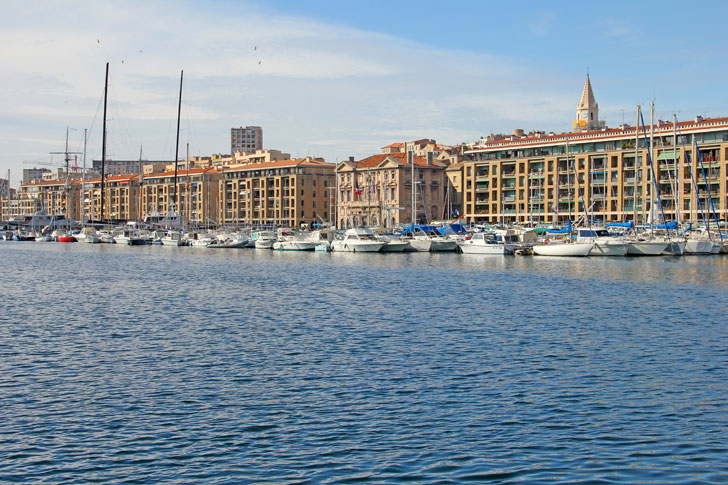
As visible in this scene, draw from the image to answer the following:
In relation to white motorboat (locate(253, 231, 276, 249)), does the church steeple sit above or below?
above

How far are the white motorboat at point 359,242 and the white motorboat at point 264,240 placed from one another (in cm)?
1569

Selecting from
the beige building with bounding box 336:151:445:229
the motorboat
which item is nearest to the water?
the motorboat

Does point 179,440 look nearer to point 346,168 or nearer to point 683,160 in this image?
Answer: point 683,160

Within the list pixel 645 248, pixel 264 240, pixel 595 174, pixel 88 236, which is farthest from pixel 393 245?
pixel 88 236

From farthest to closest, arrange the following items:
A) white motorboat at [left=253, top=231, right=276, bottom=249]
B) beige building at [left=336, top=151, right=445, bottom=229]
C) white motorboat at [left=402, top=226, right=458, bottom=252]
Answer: beige building at [left=336, top=151, right=445, bottom=229] → white motorboat at [left=253, top=231, right=276, bottom=249] → white motorboat at [left=402, top=226, right=458, bottom=252]

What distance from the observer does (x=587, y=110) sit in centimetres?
18475

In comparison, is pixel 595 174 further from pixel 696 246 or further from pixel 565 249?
pixel 565 249

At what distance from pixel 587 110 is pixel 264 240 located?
99680mm

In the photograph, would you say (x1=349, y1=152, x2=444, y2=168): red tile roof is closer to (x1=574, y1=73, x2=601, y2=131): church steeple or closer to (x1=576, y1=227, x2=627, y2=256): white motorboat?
(x1=574, y1=73, x2=601, y2=131): church steeple

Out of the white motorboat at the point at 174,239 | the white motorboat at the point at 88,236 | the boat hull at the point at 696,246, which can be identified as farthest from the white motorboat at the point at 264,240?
the boat hull at the point at 696,246

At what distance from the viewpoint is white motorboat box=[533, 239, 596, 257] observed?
3329 inches

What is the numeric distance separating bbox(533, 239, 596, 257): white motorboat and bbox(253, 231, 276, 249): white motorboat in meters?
42.4

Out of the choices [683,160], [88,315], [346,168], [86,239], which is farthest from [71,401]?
[346,168]

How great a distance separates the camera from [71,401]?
2069 cm
